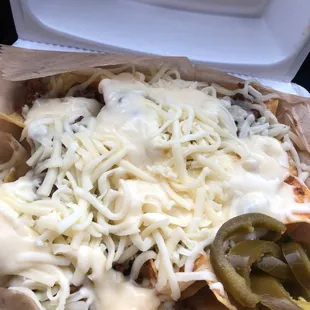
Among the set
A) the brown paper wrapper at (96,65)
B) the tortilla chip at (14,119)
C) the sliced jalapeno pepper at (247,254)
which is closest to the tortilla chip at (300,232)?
the brown paper wrapper at (96,65)

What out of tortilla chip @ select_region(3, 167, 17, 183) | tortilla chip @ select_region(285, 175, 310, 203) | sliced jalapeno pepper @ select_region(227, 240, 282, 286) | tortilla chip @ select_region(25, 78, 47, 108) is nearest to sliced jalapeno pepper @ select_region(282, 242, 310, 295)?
sliced jalapeno pepper @ select_region(227, 240, 282, 286)

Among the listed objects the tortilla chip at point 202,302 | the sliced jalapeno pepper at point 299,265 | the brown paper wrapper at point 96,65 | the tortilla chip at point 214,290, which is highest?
the brown paper wrapper at point 96,65

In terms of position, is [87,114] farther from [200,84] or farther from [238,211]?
[238,211]

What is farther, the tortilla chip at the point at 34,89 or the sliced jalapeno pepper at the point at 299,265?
the tortilla chip at the point at 34,89

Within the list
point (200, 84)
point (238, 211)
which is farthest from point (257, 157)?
point (200, 84)

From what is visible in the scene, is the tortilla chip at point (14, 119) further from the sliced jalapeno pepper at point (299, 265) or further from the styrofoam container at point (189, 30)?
the sliced jalapeno pepper at point (299, 265)

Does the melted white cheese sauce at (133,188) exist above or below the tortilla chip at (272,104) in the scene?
below
